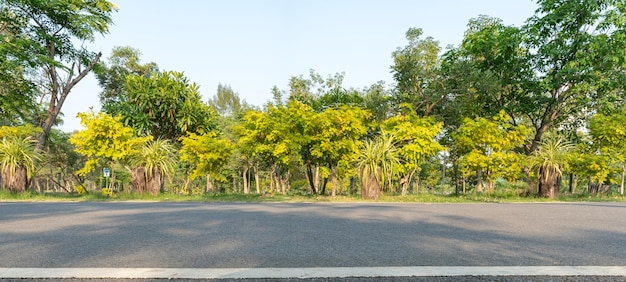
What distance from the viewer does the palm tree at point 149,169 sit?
16.2 meters

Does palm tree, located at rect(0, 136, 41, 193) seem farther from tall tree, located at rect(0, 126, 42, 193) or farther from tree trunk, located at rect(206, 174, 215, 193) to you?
tree trunk, located at rect(206, 174, 215, 193)

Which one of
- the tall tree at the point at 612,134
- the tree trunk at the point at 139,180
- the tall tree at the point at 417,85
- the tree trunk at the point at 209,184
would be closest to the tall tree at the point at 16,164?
the tree trunk at the point at 139,180

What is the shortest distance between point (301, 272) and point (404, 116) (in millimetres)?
16426

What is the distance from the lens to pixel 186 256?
3.73 m

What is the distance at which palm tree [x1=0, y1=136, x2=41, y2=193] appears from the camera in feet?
50.0

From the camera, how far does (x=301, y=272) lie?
122 inches

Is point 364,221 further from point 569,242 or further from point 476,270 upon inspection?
point 476,270

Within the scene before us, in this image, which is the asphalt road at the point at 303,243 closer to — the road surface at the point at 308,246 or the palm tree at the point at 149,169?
the road surface at the point at 308,246

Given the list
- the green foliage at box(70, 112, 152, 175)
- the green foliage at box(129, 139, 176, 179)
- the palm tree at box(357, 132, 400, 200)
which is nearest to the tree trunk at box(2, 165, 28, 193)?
the green foliage at box(70, 112, 152, 175)

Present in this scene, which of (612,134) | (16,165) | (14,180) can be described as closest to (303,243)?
(14,180)

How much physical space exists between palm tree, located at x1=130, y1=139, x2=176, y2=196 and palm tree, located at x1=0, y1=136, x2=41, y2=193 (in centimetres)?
432

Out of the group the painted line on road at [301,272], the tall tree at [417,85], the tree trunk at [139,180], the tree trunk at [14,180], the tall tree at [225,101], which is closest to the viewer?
the painted line on road at [301,272]

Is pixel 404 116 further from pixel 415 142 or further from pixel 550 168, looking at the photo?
pixel 550 168

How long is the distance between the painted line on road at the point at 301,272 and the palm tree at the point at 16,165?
15815mm
